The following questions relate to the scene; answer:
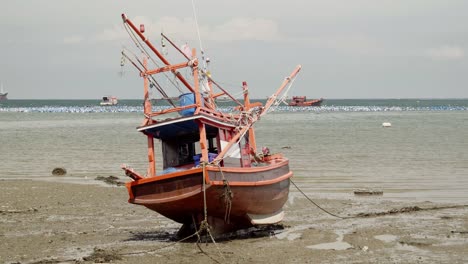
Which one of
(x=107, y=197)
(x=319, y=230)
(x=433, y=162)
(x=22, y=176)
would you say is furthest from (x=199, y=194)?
(x=433, y=162)

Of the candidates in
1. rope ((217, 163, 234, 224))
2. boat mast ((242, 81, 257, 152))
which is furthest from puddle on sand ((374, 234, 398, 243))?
boat mast ((242, 81, 257, 152))

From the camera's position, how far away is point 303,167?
102ft


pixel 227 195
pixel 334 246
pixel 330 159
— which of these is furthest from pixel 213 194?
pixel 330 159

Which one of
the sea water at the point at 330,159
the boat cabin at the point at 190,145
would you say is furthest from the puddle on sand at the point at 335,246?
the sea water at the point at 330,159

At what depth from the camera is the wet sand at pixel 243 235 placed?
13.5m

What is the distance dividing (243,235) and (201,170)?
2781mm

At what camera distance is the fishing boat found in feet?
47.1

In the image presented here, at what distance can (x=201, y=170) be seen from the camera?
14.0 metres

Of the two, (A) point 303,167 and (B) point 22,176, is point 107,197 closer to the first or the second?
(B) point 22,176

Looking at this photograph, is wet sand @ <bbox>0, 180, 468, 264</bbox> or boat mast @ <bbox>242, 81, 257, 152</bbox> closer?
wet sand @ <bbox>0, 180, 468, 264</bbox>

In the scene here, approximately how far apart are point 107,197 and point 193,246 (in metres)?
8.01

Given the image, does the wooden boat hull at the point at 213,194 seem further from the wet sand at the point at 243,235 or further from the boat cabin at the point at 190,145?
the boat cabin at the point at 190,145

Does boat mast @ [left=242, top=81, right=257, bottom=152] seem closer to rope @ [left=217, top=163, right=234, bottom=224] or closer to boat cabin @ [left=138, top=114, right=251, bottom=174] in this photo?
boat cabin @ [left=138, top=114, right=251, bottom=174]

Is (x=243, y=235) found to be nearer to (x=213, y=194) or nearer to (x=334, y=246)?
(x=213, y=194)
